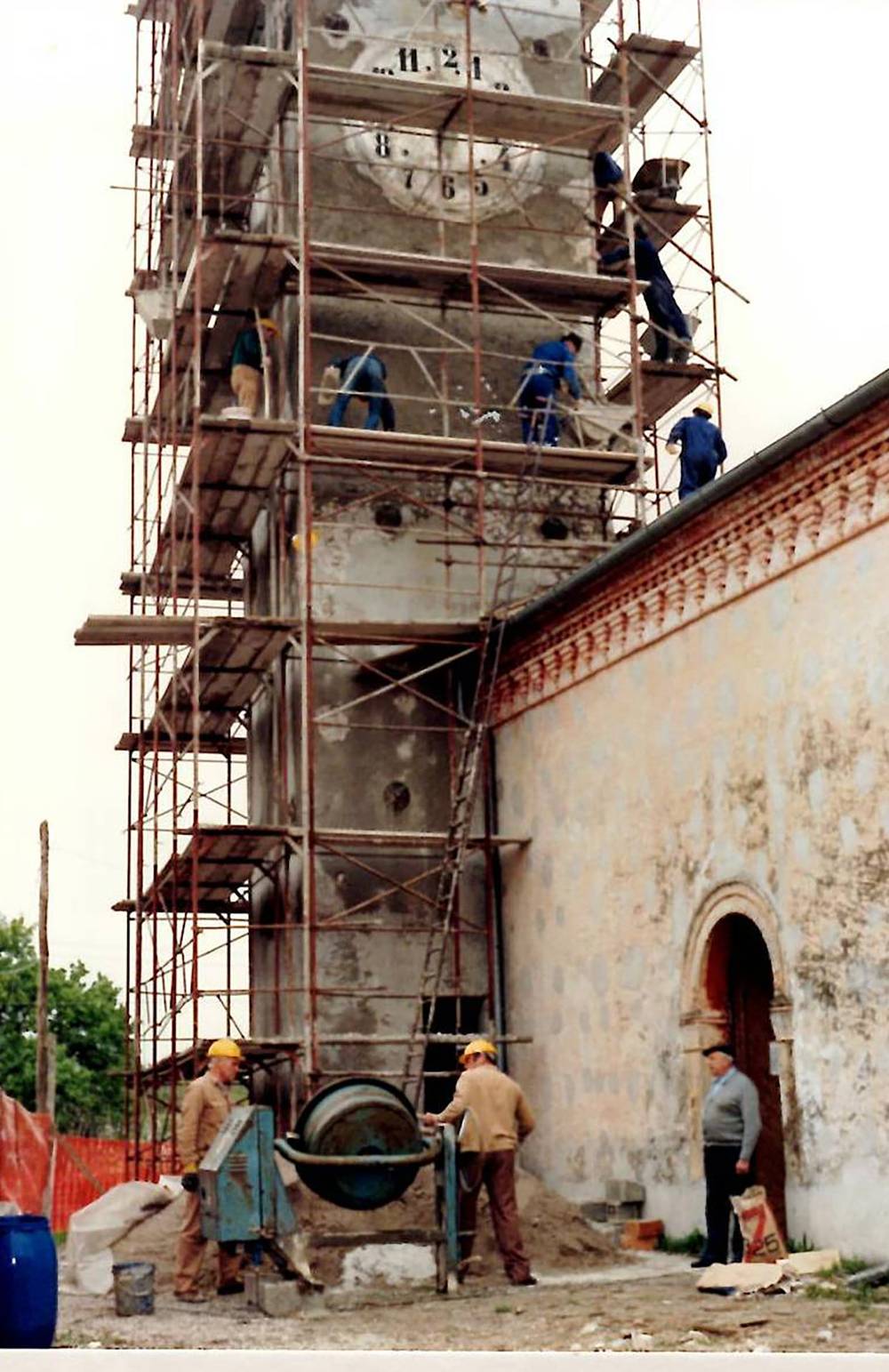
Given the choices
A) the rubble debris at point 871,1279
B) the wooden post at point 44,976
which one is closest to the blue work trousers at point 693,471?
the rubble debris at point 871,1279

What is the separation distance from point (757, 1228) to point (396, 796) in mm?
7664

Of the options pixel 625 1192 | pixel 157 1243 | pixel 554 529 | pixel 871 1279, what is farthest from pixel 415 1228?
pixel 554 529

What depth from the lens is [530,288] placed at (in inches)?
869

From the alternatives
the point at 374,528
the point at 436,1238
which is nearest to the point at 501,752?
the point at 374,528

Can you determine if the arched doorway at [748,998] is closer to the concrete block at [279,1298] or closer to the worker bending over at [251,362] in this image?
the concrete block at [279,1298]

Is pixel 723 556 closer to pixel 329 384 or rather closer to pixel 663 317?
pixel 329 384

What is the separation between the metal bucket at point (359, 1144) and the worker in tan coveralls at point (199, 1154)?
0.80 metres

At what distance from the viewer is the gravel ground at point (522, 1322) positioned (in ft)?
37.6

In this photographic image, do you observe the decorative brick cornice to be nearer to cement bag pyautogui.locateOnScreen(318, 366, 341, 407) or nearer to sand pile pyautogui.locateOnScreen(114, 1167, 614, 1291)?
cement bag pyautogui.locateOnScreen(318, 366, 341, 407)

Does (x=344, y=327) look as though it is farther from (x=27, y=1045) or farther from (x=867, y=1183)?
(x=27, y=1045)

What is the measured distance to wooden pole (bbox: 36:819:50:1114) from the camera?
2967 cm

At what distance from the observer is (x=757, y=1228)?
1370 cm

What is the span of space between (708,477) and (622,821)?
170 inches

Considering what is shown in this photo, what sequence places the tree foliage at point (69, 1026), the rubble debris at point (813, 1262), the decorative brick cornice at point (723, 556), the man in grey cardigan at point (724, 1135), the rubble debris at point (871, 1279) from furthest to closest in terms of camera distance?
the tree foliage at point (69, 1026), the decorative brick cornice at point (723, 556), the man in grey cardigan at point (724, 1135), the rubble debris at point (813, 1262), the rubble debris at point (871, 1279)
